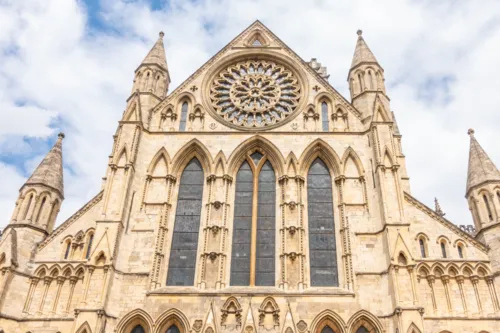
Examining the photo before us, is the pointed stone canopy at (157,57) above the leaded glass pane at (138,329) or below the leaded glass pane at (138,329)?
above

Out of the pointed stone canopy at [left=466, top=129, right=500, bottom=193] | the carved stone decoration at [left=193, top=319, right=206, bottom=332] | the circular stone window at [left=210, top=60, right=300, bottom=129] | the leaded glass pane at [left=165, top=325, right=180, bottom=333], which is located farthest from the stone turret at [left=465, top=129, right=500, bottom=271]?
the leaded glass pane at [left=165, top=325, right=180, bottom=333]

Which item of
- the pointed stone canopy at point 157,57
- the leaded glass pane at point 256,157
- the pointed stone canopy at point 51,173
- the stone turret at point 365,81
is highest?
the pointed stone canopy at point 157,57

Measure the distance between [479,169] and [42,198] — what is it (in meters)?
16.8

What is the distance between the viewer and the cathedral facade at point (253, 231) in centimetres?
1523

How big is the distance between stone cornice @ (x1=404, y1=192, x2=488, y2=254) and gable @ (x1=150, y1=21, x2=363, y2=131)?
3969 mm

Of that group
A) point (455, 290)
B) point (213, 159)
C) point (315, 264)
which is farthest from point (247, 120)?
point (455, 290)

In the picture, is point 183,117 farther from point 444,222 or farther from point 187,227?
point 444,222

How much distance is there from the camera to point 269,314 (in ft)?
50.1

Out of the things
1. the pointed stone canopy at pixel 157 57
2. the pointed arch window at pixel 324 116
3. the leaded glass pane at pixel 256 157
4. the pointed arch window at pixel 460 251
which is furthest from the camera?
the pointed stone canopy at pixel 157 57

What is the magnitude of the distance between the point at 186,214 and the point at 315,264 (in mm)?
5138

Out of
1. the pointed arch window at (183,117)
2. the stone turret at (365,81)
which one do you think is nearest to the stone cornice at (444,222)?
the stone turret at (365,81)

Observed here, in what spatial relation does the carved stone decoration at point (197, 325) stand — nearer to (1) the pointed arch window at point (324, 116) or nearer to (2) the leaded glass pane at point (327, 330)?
(2) the leaded glass pane at point (327, 330)

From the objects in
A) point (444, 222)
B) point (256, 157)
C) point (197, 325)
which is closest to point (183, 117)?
point (256, 157)

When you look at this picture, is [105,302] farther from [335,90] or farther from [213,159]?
[335,90]
